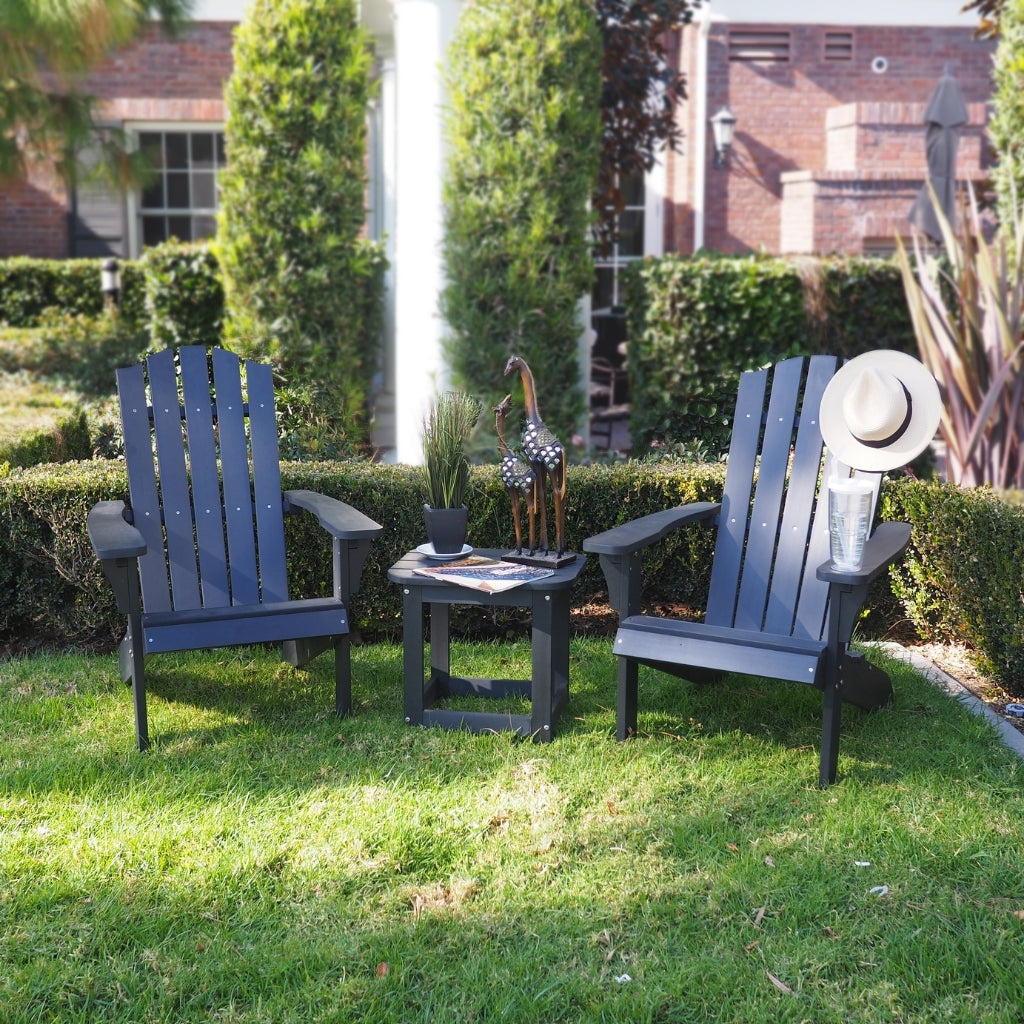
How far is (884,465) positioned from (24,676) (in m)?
2.72

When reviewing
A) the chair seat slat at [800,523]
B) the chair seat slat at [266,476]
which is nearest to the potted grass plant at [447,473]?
the chair seat slat at [266,476]

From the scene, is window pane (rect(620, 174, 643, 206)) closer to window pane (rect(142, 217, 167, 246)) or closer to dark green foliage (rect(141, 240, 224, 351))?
window pane (rect(142, 217, 167, 246))

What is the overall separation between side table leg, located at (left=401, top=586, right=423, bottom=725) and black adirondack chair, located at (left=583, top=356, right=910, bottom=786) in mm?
508

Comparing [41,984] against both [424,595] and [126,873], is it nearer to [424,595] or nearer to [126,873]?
[126,873]

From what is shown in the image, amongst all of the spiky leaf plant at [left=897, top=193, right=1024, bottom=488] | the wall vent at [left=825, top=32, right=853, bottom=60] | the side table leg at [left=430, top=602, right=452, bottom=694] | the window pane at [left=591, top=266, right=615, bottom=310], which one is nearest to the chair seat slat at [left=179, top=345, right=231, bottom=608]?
the side table leg at [left=430, top=602, right=452, bottom=694]

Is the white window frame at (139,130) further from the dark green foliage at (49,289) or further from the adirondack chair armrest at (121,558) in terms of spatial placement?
the adirondack chair armrest at (121,558)

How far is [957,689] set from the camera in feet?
11.9

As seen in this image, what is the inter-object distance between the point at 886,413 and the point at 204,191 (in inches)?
375

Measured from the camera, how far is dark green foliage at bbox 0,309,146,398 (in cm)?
791

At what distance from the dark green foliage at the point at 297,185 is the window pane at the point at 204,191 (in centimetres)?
480

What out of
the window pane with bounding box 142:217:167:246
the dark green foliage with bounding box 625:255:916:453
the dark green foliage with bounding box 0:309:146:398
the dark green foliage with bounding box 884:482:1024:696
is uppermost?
the window pane with bounding box 142:217:167:246

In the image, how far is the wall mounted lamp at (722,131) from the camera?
11625mm

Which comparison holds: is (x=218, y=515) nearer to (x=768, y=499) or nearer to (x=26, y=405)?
(x=768, y=499)

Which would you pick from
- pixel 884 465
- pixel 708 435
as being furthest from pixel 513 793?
pixel 708 435
